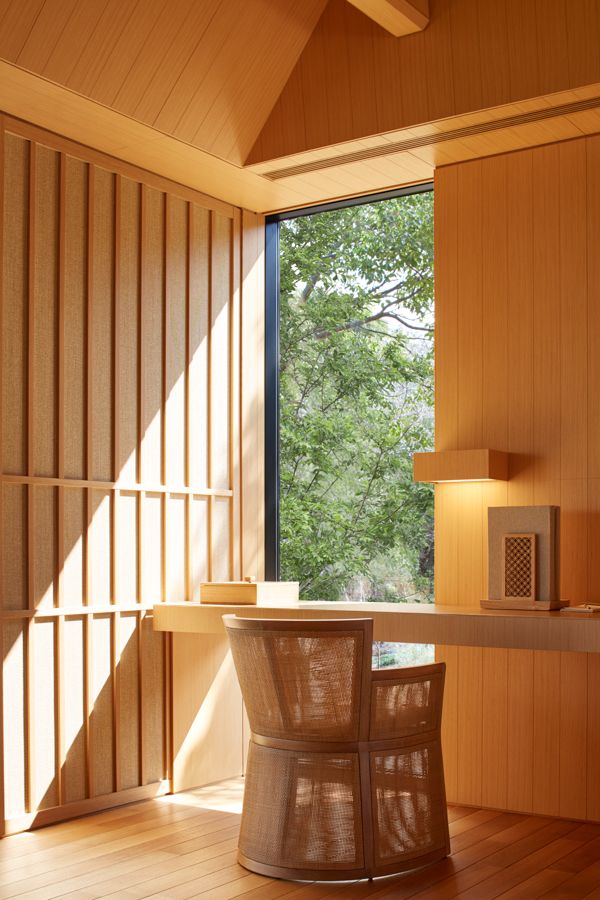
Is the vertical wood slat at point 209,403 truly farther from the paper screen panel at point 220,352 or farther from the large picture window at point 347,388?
the large picture window at point 347,388

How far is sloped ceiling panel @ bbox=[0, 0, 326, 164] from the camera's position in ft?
11.3

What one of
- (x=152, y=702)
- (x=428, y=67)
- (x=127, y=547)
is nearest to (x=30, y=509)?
(x=127, y=547)

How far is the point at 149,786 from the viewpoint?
421cm

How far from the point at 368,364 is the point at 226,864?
105 inches

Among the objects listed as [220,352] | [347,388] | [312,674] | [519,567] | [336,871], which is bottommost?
[336,871]

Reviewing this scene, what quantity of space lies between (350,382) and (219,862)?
260 cm

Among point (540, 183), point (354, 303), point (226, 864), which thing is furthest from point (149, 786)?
point (540, 183)

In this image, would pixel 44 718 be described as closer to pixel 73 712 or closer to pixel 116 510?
pixel 73 712

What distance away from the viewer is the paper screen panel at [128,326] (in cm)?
421

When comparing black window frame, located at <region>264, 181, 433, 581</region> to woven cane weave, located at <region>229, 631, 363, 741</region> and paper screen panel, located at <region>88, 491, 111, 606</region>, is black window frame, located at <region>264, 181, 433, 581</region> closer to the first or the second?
paper screen panel, located at <region>88, 491, 111, 606</region>

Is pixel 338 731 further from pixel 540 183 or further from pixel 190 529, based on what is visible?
pixel 540 183

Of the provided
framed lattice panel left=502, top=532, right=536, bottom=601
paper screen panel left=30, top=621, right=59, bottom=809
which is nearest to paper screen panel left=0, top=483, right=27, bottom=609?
paper screen panel left=30, top=621, right=59, bottom=809

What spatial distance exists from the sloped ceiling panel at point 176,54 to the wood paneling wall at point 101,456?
38cm

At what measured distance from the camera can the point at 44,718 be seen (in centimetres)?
379
